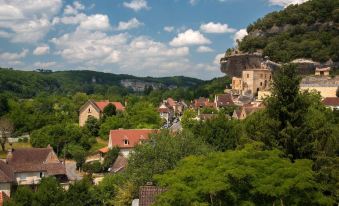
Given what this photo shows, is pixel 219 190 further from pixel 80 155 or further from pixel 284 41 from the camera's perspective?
pixel 284 41

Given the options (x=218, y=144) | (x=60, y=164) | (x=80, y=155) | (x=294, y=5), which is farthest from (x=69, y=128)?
(x=294, y=5)

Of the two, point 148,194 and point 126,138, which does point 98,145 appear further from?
point 148,194

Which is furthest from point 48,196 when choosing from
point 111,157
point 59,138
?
point 59,138

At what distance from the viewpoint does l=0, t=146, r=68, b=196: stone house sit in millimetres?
44281

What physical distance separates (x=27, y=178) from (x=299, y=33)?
66407 mm

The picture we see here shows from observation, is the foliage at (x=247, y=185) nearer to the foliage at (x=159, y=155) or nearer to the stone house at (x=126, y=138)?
the foliage at (x=159, y=155)

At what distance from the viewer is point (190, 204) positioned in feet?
58.5

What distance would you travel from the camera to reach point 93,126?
253 ft

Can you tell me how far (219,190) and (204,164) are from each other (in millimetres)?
3405

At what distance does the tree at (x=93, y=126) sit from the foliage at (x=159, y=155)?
4307 centimetres

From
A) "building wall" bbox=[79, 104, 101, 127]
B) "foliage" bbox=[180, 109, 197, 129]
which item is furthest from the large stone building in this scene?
"building wall" bbox=[79, 104, 101, 127]

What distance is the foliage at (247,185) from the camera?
1753 centimetres

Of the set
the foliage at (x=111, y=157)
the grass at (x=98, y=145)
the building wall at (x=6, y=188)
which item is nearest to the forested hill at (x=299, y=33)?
the grass at (x=98, y=145)

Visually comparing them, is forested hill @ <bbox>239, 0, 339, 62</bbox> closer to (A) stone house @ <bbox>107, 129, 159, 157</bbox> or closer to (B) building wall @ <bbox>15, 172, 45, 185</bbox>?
(A) stone house @ <bbox>107, 129, 159, 157</bbox>
